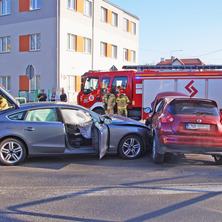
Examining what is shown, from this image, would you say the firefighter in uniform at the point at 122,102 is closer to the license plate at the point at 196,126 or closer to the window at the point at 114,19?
the license plate at the point at 196,126

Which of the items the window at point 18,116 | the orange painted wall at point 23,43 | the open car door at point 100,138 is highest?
the orange painted wall at point 23,43

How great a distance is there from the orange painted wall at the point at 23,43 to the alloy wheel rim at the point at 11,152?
21.0 meters

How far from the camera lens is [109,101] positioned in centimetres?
1297

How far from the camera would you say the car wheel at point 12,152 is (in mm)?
6402

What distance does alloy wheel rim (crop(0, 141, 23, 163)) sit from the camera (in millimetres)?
6414

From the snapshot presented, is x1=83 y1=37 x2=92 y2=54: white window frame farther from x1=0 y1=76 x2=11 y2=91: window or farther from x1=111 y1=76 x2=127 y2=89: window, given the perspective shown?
x1=111 y1=76 x2=127 y2=89: window

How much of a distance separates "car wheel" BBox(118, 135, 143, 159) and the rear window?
119 centimetres

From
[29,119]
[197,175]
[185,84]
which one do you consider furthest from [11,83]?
[197,175]

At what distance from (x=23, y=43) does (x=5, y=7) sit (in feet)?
13.4

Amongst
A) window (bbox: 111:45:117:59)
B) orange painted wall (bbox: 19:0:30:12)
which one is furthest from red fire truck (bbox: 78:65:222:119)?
window (bbox: 111:45:117:59)

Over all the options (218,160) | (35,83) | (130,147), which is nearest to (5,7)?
(35,83)

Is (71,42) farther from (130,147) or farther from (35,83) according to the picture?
(130,147)

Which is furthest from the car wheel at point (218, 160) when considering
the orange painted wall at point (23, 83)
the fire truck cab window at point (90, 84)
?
the orange painted wall at point (23, 83)

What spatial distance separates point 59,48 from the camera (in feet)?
78.7
